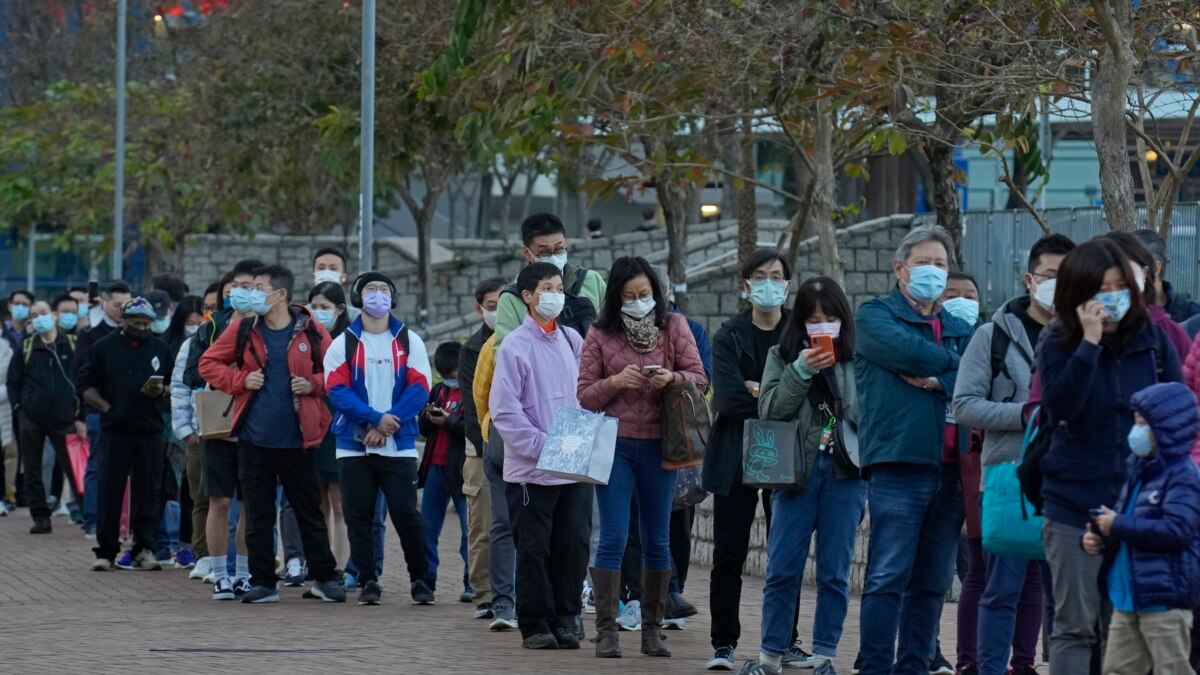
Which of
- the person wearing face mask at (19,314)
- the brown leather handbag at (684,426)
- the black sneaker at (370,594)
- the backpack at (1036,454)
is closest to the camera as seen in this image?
the backpack at (1036,454)

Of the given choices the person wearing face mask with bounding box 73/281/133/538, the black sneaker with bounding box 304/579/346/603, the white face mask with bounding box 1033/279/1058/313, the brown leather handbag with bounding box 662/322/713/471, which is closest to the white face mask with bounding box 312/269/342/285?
the black sneaker with bounding box 304/579/346/603

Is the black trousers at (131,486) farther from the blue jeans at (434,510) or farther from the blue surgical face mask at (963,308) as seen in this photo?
the blue surgical face mask at (963,308)

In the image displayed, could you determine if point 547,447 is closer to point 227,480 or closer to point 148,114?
point 227,480

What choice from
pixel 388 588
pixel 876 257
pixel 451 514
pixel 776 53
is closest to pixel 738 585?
pixel 388 588

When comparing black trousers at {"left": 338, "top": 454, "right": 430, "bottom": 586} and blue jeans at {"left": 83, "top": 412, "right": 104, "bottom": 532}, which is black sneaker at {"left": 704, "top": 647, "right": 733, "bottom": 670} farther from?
blue jeans at {"left": 83, "top": 412, "right": 104, "bottom": 532}

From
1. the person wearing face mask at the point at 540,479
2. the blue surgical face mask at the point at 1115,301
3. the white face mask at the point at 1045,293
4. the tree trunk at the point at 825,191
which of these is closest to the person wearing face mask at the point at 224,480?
the person wearing face mask at the point at 540,479

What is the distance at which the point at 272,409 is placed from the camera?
12.0 m

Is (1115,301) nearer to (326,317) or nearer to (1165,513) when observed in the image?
(1165,513)

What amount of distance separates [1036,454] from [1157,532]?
61cm

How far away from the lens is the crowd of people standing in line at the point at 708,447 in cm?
663

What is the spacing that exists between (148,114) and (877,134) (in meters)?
20.7

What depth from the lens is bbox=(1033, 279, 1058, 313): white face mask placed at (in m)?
7.65

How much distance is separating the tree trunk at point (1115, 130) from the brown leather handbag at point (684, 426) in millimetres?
2495

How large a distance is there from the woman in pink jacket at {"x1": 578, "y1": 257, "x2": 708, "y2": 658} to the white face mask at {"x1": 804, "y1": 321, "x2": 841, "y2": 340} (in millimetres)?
894
